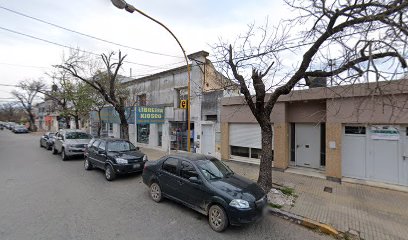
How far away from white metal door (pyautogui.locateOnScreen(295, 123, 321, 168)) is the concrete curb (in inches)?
201

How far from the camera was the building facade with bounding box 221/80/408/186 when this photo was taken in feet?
24.6

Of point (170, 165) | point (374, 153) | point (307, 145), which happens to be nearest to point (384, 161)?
point (374, 153)

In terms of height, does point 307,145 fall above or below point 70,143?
above

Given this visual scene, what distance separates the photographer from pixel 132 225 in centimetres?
493

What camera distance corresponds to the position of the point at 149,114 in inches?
516

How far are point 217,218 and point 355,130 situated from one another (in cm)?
695

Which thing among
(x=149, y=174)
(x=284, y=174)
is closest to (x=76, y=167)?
(x=149, y=174)

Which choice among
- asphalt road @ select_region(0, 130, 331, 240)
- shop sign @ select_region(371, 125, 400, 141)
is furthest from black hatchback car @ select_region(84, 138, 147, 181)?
shop sign @ select_region(371, 125, 400, 141)

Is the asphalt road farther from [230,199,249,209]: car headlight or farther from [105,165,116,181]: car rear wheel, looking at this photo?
[230,199,249,209]: car headlight

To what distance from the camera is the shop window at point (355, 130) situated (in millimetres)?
8266

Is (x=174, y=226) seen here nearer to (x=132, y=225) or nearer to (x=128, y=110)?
(x=132, y=225)

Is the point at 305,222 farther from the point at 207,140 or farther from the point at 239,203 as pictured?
the point at 207,140

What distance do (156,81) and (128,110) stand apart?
3234 millimetres

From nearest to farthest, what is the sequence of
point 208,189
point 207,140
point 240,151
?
point 208,189 → point 240,151 → point 207,140
